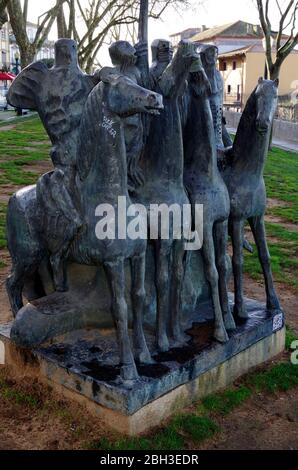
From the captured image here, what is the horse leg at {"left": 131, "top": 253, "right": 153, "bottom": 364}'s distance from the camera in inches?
147

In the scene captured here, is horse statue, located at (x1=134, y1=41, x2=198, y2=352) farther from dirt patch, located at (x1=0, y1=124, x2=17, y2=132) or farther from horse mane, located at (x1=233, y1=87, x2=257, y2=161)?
dirt patch, located at (x1=0, y1=124, x2=17, y2=132)

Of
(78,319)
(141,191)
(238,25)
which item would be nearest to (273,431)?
(78,319)

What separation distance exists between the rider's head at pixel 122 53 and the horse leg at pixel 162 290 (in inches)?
47.4

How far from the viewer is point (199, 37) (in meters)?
64.5

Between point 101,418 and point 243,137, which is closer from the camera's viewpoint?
point 101,418

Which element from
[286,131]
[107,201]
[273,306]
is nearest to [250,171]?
[273,306]

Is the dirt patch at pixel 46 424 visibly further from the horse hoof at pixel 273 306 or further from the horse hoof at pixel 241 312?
Result: the horse hoof at pixel 273 306

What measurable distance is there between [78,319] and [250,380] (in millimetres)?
1403

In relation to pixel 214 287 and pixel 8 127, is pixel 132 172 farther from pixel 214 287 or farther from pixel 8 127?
pixel 8 127

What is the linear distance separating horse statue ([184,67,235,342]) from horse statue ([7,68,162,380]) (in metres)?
0.62

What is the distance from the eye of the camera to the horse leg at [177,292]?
402 centimetres

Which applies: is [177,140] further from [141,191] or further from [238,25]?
[238,25]

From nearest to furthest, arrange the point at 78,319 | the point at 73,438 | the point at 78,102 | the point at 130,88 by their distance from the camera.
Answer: the point at 130,88 < the point at 73,438 < the point at 78,102 < the point at 78,319

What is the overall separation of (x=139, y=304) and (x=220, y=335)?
75 centimetres
